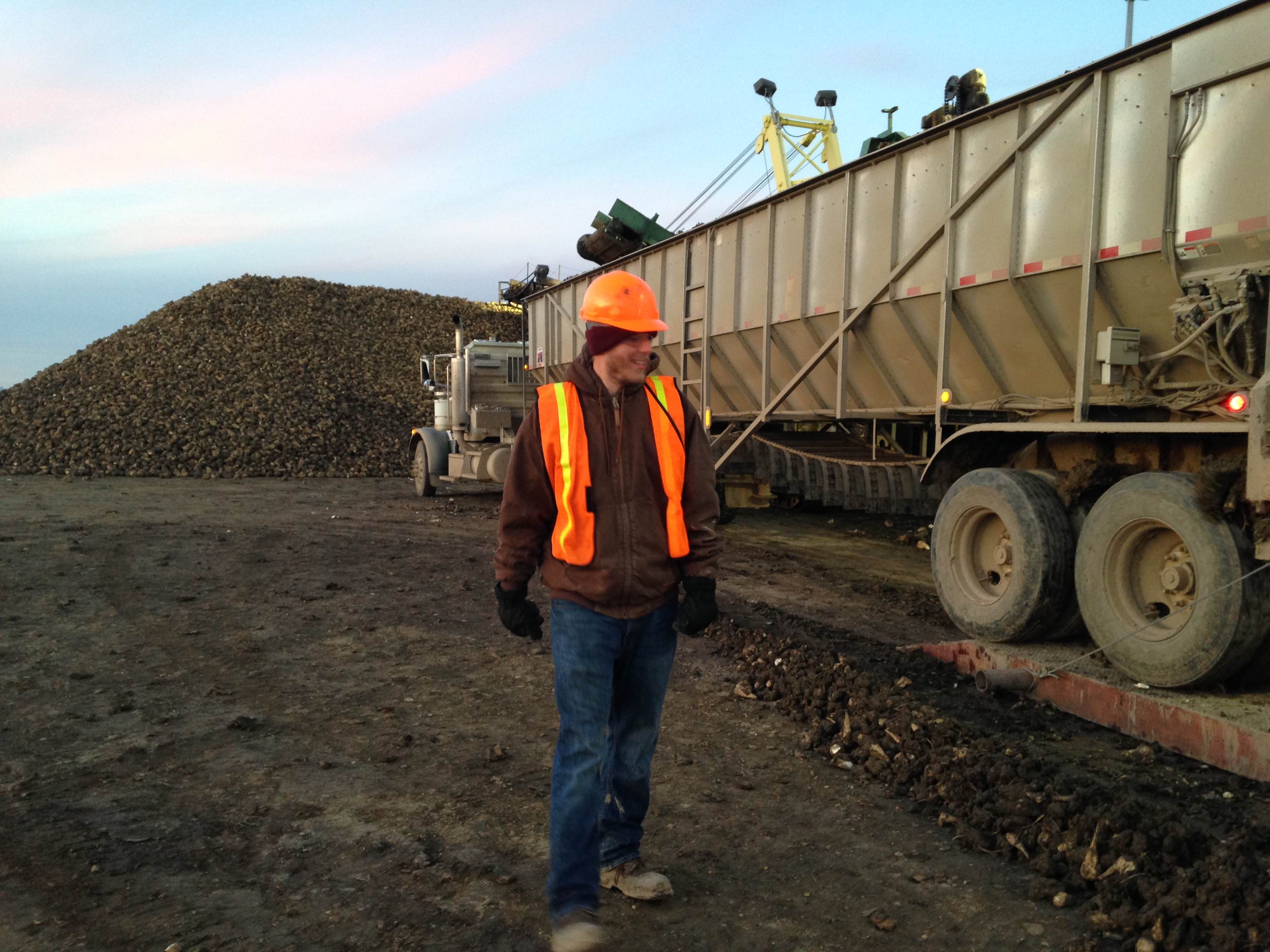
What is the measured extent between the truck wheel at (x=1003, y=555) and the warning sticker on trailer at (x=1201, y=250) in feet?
4.91

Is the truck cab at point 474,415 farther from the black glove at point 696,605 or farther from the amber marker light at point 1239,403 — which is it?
the black glove at point 696,605

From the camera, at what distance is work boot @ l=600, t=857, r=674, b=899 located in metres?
2.89

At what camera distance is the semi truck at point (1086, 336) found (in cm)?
449

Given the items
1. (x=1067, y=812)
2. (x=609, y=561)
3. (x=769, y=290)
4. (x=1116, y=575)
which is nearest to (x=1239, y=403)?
(x=1116, y=575)

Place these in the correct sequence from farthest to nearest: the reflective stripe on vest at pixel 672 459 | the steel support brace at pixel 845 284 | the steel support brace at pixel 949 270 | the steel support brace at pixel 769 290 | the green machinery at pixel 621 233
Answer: the green machinery at pixel 621 233 → the steel support brace at pixel 769 290 → the steel support brace at pixel 845 284 → the steel support brace at pixel 949 270 → the reflective stripe on vest at pixel 672 459

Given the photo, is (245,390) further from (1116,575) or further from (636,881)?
(636,881)

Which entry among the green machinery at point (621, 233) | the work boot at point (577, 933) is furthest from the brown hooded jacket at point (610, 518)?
the green machinery at point (621, 233)

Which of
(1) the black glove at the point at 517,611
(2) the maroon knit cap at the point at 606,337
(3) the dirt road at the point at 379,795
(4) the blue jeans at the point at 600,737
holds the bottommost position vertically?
(3) the dirt road at the point at 379,795

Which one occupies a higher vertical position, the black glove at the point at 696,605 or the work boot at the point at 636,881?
the black glove at the point at 696,605

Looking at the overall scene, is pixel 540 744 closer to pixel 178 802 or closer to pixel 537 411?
pixel 178 802

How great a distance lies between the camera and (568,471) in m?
2.72

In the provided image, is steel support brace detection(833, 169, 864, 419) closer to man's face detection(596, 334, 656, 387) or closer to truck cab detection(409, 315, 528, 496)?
man's face detection(596, 334, 656, 387)

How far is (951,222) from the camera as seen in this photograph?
6.47 m

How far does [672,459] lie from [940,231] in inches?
182
